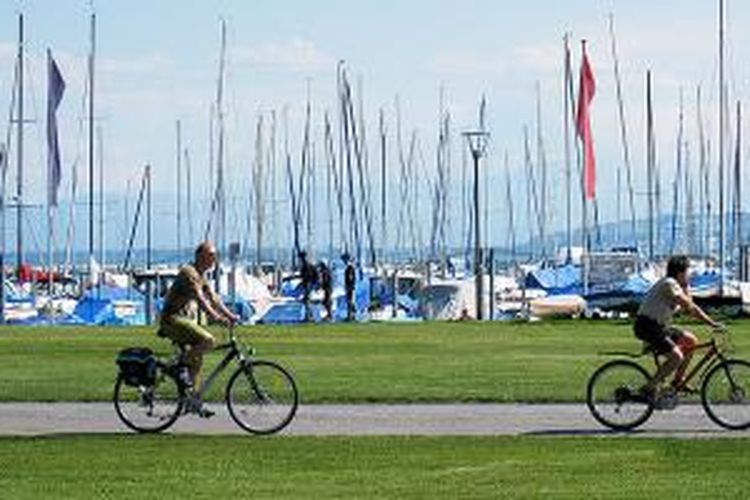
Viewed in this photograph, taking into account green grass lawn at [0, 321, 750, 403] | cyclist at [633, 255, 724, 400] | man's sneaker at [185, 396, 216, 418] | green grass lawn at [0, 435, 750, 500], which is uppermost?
cyclist at [633, 255, 724, 400]

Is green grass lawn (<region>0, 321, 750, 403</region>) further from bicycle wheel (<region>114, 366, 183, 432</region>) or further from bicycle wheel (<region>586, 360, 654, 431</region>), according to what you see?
bicycle wheel (<region>114, 366, 183, 432</region>)

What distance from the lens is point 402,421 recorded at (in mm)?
23328

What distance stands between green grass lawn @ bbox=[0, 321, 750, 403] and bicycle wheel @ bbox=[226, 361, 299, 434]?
440 centimetres

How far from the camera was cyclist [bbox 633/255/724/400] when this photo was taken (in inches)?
882

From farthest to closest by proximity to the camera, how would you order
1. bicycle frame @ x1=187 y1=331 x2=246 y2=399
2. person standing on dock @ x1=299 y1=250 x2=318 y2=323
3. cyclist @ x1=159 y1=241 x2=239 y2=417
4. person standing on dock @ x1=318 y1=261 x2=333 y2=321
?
person standing on dock @ x1=299 y1=250 x2=318 y2=323, person standing on dock @ x1=318 y1=261 x2=333 y2=321, cyclist @ x1=159 y1=241 x2=239 y2=417, bicycle frame @ x1=187 y1=331 x2=246 y2=399

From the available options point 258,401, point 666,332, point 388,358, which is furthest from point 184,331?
point 388,358

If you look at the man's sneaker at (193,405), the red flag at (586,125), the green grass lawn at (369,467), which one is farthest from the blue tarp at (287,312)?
the green grass lawn at (369,467)

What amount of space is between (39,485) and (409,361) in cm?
1889

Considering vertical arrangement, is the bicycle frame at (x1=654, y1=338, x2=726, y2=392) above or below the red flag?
below

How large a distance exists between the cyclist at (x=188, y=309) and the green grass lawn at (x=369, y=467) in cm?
106

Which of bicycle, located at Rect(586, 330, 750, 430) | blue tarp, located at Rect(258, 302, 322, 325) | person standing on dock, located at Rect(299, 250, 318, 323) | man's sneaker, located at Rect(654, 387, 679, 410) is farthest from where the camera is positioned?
blue tarp, located at Rect(258, 302, 322, 325)

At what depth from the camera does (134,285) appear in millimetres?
75438

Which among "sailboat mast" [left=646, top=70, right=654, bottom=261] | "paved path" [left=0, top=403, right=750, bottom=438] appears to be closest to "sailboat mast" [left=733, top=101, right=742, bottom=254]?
"sailboat mast" [left=646, top=70, right=654, bottom=261]

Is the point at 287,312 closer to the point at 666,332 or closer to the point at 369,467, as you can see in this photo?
the point at 666,332
